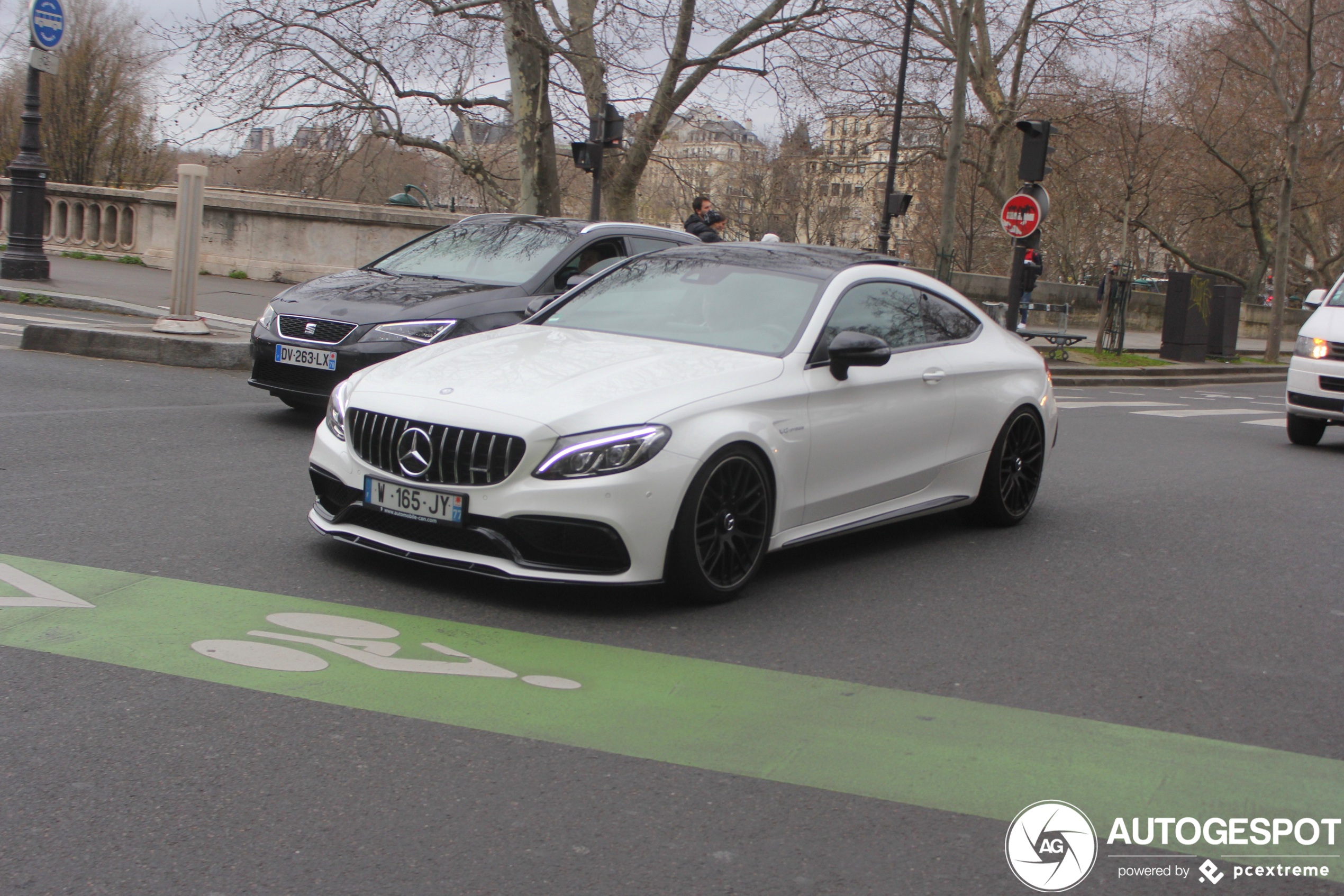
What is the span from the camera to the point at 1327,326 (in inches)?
519

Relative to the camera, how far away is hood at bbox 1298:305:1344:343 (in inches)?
515

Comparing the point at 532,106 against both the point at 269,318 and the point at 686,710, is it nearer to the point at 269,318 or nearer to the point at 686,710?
the point at 269,318

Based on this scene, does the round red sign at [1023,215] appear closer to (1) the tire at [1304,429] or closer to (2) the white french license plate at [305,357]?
(1) the tire at [1304,429]

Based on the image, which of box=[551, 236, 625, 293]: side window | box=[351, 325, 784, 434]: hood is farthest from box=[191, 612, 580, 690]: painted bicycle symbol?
box=[551, 236, 625, 293]: side window

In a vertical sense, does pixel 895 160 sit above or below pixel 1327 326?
above

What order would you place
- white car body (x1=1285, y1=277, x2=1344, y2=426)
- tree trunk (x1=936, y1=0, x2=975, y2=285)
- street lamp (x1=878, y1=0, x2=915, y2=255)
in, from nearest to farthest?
white car body (x1=1285, y1=277, x2=1344, y2=426) < tree trunk (x1=936, y1=0, x2=975, y2=285) < street lamp (x1=878, y1=0, x2=915, y2=255)

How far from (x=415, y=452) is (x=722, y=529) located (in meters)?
1.23

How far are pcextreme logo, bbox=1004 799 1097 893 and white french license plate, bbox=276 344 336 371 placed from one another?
6.46m

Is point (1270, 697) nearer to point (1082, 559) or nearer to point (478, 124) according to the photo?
point (1082, 559)

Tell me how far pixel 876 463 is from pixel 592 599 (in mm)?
1614

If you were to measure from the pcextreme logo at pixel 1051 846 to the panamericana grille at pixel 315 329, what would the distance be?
6542 mm

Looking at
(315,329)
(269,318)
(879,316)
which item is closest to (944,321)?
(879,316)

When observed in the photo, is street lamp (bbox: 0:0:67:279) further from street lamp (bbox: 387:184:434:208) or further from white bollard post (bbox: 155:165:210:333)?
street lamp (bbox: 387:184:434:208)

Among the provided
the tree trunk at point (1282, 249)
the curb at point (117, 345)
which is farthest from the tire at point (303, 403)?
the tree trunk at point (1282, 249)
